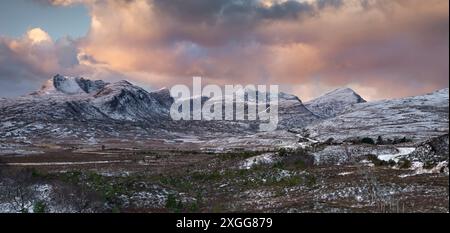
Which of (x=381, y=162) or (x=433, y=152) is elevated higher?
(x=433, y=152)

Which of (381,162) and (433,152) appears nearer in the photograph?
(433,152)

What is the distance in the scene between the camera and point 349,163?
54.8m

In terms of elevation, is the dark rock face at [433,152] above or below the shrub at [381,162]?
above

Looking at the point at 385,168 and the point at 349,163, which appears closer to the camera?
the point at 385,168

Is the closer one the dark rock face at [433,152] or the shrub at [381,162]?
the dark rock face at [433,152]

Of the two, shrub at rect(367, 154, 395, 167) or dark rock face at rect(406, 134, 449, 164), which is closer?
dark rock face at rect(406, 134, 449, 164)

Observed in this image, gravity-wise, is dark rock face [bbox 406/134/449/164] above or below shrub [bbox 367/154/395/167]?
above
